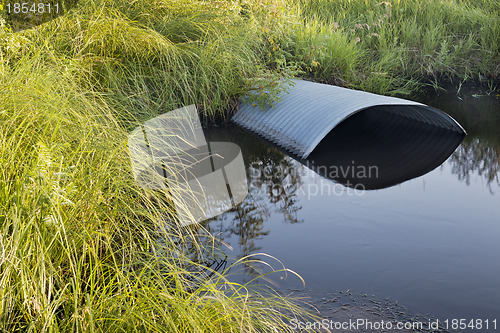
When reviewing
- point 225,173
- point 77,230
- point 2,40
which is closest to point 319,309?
point 77,230

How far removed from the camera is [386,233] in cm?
339

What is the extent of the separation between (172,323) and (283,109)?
12.8 ft

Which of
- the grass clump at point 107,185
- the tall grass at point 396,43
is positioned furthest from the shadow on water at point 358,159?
the tall grass at point 396,43

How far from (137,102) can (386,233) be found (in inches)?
104

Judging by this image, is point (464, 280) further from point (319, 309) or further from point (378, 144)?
point (378, 144)

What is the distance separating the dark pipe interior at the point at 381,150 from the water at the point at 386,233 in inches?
5.9

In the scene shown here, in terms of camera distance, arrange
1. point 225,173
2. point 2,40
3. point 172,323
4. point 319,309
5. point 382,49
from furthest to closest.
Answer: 1. point 382,49
2. point 225,173
3. point 2,40
4. point 319,309
5. point 172,323

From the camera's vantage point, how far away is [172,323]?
1.76 meters

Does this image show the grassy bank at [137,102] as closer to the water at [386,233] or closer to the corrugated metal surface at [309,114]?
the corrugated metal surface at [309,114]

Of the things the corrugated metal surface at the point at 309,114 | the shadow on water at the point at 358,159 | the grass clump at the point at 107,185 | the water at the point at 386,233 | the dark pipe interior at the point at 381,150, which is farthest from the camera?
the corrugated metal surface at the point at 309,114

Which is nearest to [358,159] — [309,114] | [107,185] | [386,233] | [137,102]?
[309,114]

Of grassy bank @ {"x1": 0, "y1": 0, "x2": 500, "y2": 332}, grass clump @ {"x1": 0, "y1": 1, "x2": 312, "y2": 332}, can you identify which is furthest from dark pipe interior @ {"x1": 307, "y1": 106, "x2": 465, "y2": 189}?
grass clump @ {"x1": 0, "y1": 1, "x2": 312, "y2": 332}

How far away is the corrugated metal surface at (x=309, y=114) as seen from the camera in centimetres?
480

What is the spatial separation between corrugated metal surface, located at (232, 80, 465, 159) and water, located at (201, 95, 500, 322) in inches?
11.2
